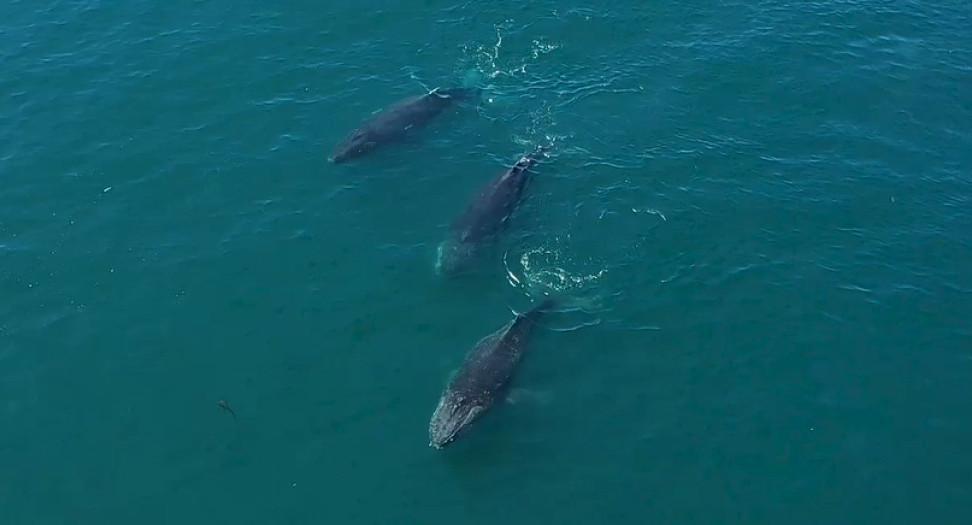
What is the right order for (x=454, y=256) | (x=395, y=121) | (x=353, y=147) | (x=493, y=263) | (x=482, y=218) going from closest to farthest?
(x=493, y=263)
(x=454, y=256)
(x=482, y=218)
(x=353, y=147)
(x=395, y=121)

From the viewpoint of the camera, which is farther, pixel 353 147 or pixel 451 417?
pixel 353 147

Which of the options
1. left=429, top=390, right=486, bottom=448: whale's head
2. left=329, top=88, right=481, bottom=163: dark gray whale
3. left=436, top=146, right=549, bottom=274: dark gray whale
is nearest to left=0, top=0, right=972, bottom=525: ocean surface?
left=429, top=390, right=486, bottom=448: whale's head

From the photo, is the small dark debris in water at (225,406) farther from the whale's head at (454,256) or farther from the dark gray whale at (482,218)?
the dark gray whale at (482,218)

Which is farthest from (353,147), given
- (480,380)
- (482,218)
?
(480,380)

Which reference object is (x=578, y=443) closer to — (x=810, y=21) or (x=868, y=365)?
(x=868, y=365)

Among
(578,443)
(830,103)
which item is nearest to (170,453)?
(578,443)

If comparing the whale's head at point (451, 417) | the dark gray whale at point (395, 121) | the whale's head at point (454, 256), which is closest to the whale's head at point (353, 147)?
the dark gray whale at point (395, 121)

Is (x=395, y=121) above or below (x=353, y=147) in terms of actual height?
above

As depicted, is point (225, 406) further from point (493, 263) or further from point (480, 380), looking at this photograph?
point (493, 263)
